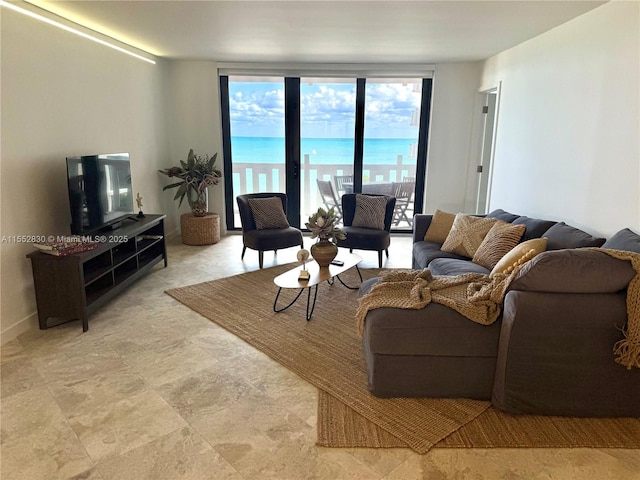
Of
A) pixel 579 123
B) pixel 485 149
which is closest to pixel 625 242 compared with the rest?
pixel 579 123

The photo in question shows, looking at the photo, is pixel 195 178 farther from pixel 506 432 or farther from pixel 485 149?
pixel 506 432

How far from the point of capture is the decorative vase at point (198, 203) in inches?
224

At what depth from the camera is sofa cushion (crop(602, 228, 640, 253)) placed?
7.92ft

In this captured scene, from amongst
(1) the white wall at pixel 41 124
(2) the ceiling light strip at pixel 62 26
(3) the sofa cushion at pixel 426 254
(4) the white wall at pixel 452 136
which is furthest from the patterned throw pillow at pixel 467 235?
(2) the ceiling light strip at pixel 62 26

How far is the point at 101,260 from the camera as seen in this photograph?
373 centimetres

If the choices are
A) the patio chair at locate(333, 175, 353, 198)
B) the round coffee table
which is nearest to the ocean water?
the patio chair at locate(333, 175, 353, 198)

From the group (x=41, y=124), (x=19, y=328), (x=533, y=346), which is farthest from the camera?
(x=41, y=124)

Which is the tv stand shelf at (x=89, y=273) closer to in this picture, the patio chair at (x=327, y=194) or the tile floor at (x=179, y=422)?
the tile floor at (x=179, y=422)

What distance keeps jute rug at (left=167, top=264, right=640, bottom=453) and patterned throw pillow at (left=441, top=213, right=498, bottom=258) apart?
1188 mm

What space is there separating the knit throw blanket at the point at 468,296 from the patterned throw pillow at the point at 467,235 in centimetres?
126

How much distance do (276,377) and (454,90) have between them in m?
4.82

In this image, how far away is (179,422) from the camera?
2.20 m

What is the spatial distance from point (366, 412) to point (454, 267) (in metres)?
1.55

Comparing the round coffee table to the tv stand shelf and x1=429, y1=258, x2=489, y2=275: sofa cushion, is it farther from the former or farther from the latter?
the tv stand shelf
